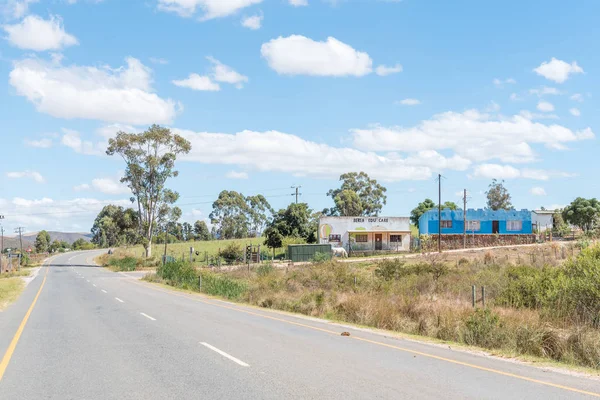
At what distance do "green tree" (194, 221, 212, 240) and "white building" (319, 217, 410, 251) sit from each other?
103 meters

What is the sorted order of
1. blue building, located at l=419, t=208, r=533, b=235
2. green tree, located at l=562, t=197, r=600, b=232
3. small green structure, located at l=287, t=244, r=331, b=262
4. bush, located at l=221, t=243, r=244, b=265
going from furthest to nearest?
green tree, located at l=562, t=197, r=600, b=232 < blue building, located at l=419, t=208, r=533, b=235 < bush, located at l=221, t=243, r=244, b=265 < small green structure, located at l=287, t=244, r=331, b=262

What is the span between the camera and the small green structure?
64.6 metres

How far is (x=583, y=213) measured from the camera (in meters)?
101

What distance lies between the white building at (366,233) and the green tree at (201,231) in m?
103

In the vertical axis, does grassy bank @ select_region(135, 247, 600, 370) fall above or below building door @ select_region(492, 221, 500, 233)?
below

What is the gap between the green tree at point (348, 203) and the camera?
114 metres

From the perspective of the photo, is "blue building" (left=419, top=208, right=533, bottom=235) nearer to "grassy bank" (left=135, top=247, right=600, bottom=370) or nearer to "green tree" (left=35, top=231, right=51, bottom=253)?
"grassy bank" (left=135, top=247, right=600, bottom=370)

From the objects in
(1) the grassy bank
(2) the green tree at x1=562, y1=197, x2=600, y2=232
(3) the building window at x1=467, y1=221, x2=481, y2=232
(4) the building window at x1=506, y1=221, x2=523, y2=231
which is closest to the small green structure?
(3) the building window at x1=467, y1=221, x2=481, y2=232

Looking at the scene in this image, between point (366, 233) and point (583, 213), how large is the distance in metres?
51.5

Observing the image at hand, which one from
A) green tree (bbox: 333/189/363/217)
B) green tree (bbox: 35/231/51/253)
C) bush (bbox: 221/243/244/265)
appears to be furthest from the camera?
green tree (bbox: 35/231/51/253)

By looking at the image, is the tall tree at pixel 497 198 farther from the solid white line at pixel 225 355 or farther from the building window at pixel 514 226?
the solid white line at pixel 225 355

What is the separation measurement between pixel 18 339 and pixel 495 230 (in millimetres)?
76417

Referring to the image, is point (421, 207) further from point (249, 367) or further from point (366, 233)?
point (249, 367)

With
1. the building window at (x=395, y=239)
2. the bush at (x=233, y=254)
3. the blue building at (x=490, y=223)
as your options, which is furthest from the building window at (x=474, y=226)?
the bush at (x=233, y=254)
